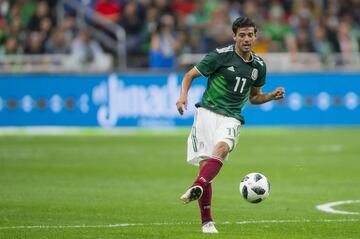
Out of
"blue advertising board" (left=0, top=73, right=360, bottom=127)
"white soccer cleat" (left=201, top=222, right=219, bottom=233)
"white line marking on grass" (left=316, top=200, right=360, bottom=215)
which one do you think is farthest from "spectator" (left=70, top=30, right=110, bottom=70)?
"white soccer cleat" (left=201, top=222, right=219, bottom=233)

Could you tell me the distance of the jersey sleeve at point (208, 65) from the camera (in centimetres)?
1104

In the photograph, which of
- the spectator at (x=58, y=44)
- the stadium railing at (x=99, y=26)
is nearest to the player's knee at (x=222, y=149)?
the spectator at (x=58, y=44)

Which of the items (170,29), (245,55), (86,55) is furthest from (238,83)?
(170,29)

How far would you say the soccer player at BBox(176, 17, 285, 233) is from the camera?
10758 mm

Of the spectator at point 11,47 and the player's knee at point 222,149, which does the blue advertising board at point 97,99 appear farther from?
the player's knee at point 222,149

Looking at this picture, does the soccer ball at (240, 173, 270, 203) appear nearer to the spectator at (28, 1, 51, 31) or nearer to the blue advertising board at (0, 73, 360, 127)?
the blue advertising board at (0, 73, 360, 127)

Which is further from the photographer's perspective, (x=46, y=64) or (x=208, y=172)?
(x=46, y=64)

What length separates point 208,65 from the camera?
1105cm

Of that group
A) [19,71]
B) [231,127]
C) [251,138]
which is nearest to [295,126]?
[251,138]

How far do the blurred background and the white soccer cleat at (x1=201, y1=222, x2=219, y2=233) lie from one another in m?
17.6

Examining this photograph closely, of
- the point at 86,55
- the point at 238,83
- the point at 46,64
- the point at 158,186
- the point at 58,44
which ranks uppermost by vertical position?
the point at 238,83

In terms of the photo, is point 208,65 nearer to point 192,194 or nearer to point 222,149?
point 222,149

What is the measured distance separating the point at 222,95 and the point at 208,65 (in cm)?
35

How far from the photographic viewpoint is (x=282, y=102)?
95.7 ft
